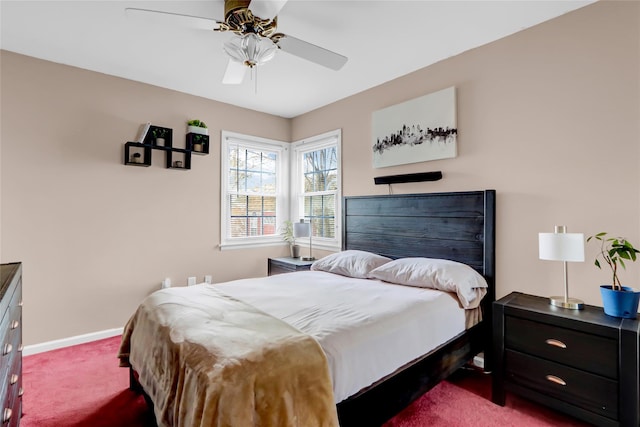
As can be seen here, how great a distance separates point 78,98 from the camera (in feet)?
9.91

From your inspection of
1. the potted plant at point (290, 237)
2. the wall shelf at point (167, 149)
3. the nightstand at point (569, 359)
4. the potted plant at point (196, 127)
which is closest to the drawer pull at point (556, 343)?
the nightstand at point (569, 359)

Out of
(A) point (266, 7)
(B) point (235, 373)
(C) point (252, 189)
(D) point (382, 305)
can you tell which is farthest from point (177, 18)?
(C) point (252, 189)

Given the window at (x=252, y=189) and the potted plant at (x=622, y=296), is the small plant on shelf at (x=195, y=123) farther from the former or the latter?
the potted plant at (x=622, y=296)

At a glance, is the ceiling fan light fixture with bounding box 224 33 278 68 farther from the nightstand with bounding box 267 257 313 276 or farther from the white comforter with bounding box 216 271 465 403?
the nightstand with bounding box 267 257 313 276

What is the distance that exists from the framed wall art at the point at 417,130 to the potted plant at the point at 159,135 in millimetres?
2226

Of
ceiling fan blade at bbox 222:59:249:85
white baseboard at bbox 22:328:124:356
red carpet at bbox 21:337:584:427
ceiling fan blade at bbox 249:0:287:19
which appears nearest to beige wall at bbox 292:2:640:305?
red carpet at bbox 21:337:584:427

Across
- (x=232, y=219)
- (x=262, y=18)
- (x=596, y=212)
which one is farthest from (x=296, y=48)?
(x=232, y=219)

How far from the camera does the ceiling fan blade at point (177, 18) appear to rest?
1715mm

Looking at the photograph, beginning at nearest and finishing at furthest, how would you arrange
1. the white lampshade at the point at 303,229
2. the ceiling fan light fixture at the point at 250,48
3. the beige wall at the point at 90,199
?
the ceiling fan light fixture at the point at 250,48 < the beige wall at the point at 90,199 < the white lampshade at the point at 303,229

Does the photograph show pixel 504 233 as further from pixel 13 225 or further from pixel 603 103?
pixel 13 225

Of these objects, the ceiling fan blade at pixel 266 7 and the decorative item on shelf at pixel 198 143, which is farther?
the decorative item on shelf at pixel 198 143

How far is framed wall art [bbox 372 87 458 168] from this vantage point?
283cm

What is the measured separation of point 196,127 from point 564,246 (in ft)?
11.4

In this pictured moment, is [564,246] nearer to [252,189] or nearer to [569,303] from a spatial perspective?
[569,303]
